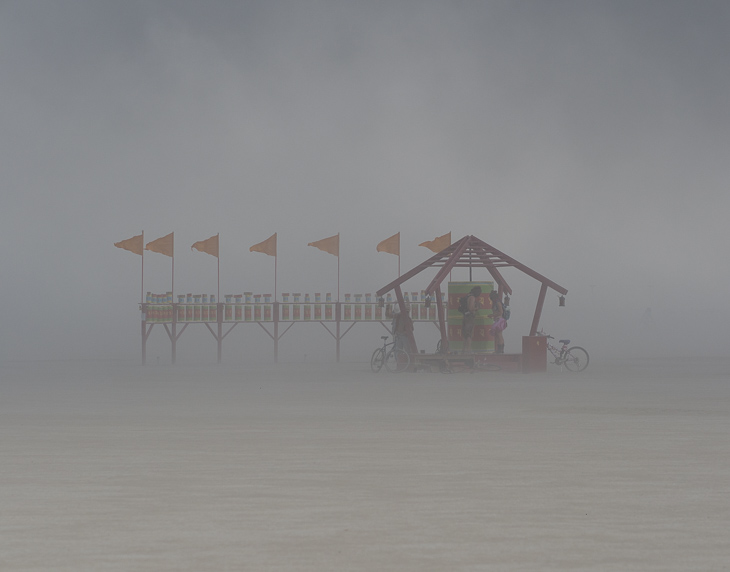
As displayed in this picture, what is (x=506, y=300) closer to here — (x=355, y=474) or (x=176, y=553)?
(x=355, y=474)

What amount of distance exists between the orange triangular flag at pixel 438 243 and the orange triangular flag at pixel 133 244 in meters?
9.00

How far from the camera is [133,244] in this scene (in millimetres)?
34375

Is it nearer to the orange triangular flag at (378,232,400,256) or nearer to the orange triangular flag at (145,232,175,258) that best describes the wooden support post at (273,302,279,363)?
the orange triangular flag at (145,232,175,258)

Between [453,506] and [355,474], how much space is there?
1.78 metres

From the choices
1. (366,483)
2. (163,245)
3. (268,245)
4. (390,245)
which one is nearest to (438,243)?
(390,245)

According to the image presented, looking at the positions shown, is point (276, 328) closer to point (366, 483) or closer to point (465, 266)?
point (465, 266)

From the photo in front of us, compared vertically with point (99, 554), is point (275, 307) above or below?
above

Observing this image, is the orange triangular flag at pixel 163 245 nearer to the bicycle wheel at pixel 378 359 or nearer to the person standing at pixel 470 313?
the bicycle wheel at pixel 378 359

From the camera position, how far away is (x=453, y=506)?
8.67 meters

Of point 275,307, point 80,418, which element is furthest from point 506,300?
point 80,418

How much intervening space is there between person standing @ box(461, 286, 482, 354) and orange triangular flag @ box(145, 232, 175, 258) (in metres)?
11.6

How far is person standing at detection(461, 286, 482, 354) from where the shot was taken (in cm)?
2692

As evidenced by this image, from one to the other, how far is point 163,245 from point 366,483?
26174 millimetres

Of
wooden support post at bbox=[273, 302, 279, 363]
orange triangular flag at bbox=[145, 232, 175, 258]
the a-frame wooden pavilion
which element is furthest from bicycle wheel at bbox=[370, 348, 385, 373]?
orange triangular flag at bbox=[145, 232, 175, 258]
